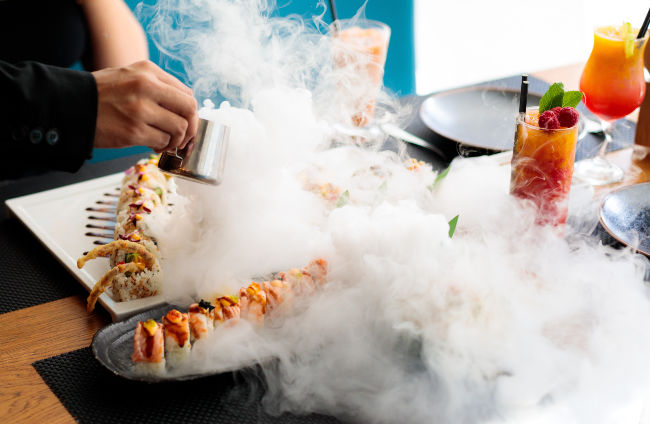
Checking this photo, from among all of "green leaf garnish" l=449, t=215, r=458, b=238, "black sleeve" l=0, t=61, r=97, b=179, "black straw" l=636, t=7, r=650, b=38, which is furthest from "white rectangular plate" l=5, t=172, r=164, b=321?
"black straw" l=636, t=7, r=650, b=38

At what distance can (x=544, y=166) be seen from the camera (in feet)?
4.59

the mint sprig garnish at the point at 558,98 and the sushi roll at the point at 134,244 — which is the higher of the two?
the mint sprig garnish at the point at 558,98

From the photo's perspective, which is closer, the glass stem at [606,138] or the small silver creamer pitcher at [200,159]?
the small silver creamer pitcher at [200,159]

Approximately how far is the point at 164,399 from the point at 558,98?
3.39ft

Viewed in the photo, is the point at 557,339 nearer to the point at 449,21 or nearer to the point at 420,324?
the point at 420,324

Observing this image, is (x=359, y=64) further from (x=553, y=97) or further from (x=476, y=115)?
(x=553, y=97)

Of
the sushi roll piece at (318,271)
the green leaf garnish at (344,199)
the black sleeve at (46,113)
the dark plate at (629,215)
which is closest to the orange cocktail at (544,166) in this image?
the dark plate at (629,215)

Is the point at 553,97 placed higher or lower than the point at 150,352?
higher

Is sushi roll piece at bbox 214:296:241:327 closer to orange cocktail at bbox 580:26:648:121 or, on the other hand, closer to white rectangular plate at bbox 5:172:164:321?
white rectangular plate at bbox 5:172:164:321

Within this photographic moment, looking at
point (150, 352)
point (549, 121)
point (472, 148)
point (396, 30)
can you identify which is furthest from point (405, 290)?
point (396, 30)

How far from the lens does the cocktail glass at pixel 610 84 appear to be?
1723mm

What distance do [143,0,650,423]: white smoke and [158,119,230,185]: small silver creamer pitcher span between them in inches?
6.9

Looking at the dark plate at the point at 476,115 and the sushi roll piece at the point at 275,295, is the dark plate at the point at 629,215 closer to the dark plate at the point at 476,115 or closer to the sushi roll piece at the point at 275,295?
the dark plate at the point at 476,115

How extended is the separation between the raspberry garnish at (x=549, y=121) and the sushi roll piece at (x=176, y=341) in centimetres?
87
